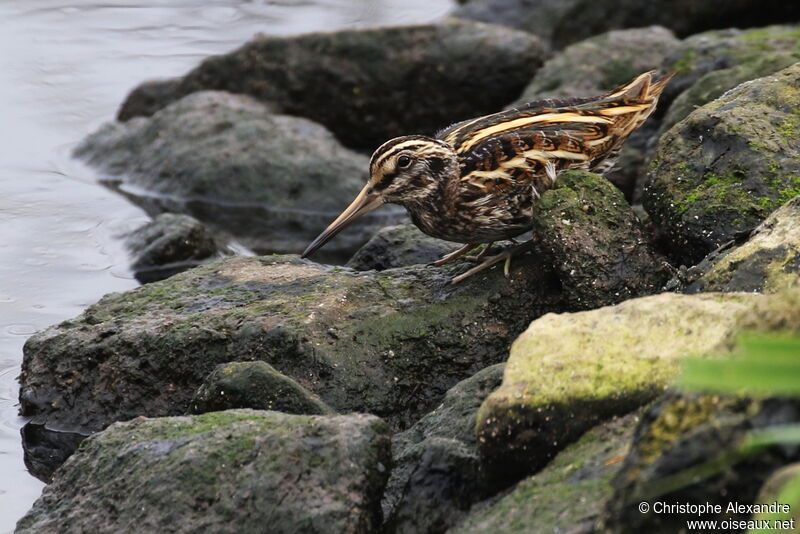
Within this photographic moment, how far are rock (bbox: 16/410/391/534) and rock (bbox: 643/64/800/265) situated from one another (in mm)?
2241

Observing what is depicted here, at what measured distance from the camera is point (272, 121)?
11.0m

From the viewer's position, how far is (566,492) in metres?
4.17

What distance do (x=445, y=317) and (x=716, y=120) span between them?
1.79 m

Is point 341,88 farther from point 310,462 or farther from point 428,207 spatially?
point 310,462

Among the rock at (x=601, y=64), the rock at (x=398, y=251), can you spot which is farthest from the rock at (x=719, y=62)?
Result: the rock at (x=398, y=251)

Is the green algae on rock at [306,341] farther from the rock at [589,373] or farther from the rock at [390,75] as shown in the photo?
the rock at [390,75]

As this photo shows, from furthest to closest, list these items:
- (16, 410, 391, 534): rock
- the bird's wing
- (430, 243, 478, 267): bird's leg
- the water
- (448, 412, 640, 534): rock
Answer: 1. the water
2. (430, 243, 478, 267): bird's leg
3. the bird's wing
4. (16, 410, 391, 534): rock
5. (448, 412, 640, 534): rock

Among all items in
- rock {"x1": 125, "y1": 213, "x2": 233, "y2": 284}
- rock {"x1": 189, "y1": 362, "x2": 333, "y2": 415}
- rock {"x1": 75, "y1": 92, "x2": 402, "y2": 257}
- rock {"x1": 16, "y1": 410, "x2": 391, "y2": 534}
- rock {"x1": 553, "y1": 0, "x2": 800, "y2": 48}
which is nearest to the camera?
rock {"x1": 16, "y1": 410, "x2": 391, "y2": 534}

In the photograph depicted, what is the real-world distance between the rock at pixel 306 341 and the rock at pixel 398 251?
58 cm

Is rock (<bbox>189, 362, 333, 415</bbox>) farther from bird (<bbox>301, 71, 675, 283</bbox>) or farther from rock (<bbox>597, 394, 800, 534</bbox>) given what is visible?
rock (<bbox>597, 394, 800, 534</bbox>)

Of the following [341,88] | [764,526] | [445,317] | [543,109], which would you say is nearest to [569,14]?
[341,88]

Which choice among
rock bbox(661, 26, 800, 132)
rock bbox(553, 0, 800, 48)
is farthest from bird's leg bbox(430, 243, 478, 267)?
rock bbox(553, 0, 800, 48)

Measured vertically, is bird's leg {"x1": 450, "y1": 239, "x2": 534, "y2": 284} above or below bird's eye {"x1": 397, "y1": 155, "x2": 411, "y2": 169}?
below

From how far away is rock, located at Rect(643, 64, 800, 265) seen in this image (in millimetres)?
6055
